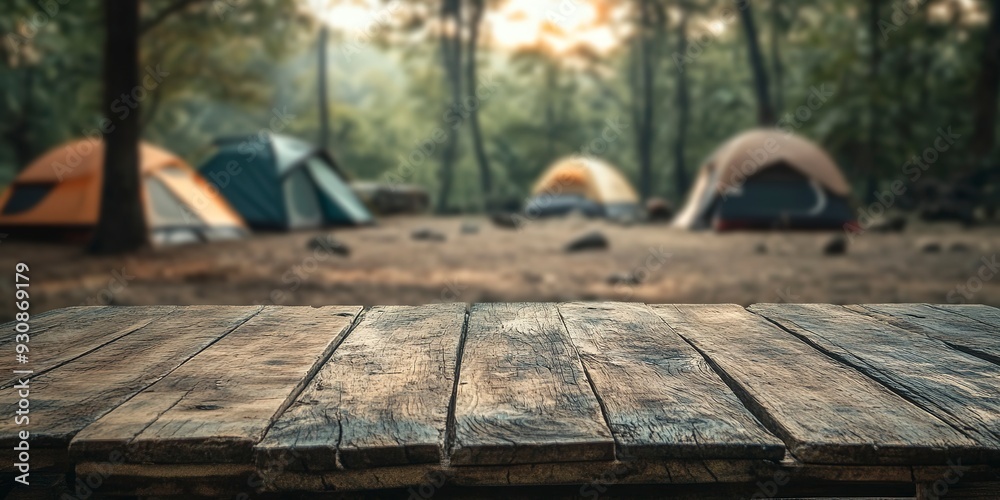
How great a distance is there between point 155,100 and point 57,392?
695 inches

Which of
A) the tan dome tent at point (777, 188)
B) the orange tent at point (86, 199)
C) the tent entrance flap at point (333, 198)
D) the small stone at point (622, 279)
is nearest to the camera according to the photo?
the small stone at point (622, 279)

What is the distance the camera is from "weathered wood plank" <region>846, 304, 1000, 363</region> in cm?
170

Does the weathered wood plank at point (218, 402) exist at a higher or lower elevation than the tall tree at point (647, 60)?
lower

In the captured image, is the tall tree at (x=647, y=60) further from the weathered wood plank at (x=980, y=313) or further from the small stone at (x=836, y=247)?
the weathered wood plank at (x=980, y=313)

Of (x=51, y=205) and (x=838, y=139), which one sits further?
(x=838, y=139)

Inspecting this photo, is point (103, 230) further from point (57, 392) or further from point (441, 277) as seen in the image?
point (57, 392)

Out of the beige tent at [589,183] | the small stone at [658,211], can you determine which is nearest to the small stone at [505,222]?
the small stone at [658,211]

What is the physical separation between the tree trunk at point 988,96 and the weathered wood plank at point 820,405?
52.4 ft

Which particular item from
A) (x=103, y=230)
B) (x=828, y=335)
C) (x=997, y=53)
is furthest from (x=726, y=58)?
(x=828, y=335)

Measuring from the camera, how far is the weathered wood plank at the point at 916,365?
1235 millimetres

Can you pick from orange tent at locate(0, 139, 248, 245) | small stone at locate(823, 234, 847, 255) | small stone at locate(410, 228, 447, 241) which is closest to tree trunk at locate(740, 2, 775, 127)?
small stone at locate(823, 234, 847, 255)

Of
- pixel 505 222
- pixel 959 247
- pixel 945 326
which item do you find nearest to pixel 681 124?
pixel 505 222

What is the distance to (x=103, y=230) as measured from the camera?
912 centimetres

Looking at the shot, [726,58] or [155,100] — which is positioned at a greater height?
[726,58]
